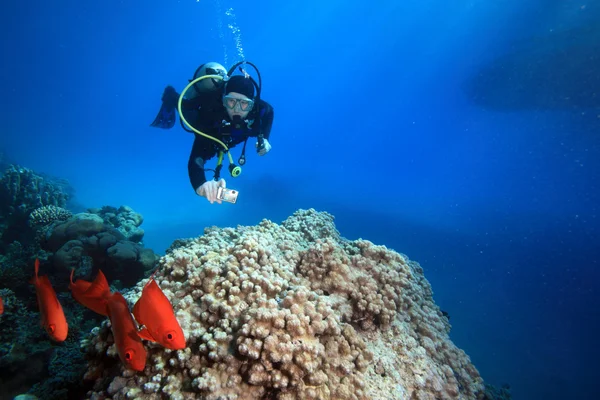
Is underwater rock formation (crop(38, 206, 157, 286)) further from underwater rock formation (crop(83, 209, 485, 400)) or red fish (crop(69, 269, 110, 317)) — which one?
red fish (crop(69, 269, 110, 317))

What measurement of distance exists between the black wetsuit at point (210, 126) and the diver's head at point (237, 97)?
0.17 m

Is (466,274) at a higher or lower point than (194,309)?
higher

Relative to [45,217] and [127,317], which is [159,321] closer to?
[127,317]

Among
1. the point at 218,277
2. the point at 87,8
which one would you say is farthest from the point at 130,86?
the point at 218,277

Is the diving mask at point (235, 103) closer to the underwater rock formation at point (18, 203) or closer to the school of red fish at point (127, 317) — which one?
the school of red fish at point (127, 317)

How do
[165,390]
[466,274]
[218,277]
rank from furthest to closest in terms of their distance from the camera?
[466,274]
[218,277]
[165,390]

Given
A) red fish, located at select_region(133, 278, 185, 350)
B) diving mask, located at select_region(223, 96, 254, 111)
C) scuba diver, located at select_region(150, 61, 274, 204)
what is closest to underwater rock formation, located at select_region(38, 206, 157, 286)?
scuba diver, located at select_region(150, 61, 274, 204)

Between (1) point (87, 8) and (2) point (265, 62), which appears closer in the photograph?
(1) point (87, 8)

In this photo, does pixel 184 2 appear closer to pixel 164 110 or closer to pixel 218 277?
pixel 164 110

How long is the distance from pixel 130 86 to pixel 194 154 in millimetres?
122053

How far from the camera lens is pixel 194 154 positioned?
523cm

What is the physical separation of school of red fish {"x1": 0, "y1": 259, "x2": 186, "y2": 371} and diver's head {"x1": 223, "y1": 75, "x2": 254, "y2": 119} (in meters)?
4.14

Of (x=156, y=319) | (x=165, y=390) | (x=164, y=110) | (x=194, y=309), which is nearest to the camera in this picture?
(x=156, y=319)

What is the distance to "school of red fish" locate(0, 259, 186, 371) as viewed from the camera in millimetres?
1533
